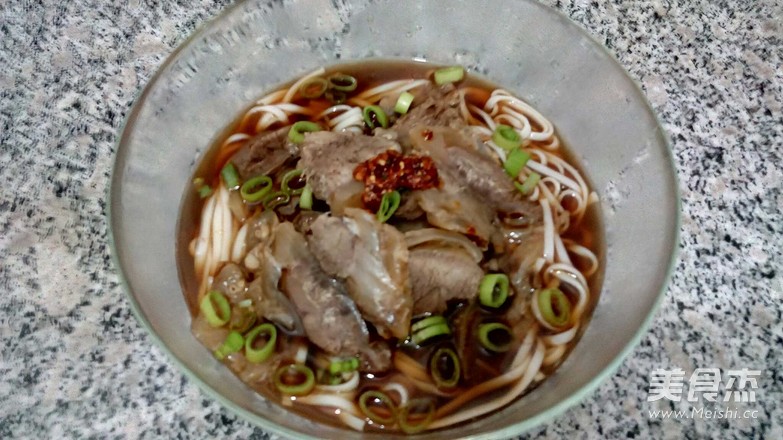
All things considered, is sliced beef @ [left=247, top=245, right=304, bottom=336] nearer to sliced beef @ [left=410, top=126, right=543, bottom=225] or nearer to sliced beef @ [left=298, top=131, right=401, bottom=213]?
sliced beef @ [left=298, top=131, right=401, bottom=213]

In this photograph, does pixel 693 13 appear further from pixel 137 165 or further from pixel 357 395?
pixel 137 165

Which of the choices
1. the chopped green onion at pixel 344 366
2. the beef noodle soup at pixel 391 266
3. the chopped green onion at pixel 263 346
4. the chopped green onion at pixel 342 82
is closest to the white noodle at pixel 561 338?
the beef noodle soup at pixel 391 266

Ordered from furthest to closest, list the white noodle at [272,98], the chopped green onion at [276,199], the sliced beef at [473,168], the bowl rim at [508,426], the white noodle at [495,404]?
1. the white noodle at [272,98]
2. the chopped green onion at [276,199]
3. the sliced beef at [473,168]
4. the white noodle at [495,404]
5. the bowl rim at [508,426]

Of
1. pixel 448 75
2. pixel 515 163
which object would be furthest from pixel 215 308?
pixel 448 75

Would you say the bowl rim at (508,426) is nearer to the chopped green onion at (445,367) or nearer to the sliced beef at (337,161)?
the chopped green onion at (445,367)

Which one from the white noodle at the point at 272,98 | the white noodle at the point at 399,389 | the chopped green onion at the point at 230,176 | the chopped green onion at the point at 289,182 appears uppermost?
the white noodle at the point at 272,98

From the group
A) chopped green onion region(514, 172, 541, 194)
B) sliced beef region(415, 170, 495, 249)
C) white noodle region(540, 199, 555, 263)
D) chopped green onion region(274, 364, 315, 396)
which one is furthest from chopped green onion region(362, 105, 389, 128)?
chopped green onion region(274, 364, 315, 396)

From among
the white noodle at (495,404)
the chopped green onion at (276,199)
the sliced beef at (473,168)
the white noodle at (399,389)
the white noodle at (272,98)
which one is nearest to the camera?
the white noodle at (495,404)
